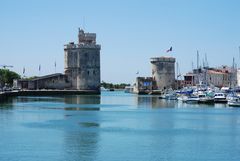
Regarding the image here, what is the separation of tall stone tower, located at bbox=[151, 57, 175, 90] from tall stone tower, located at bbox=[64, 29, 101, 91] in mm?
17000

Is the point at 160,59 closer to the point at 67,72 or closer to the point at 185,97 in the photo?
the point at 67,72

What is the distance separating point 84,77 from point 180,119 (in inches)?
3140

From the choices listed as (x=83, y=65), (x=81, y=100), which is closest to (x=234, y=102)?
(x=81, y=100)

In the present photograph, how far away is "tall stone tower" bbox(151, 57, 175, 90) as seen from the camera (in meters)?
141

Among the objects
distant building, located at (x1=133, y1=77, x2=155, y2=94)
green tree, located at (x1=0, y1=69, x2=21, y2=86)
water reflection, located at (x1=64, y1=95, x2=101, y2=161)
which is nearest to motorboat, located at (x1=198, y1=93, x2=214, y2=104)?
water reflection, located at (x1=64, y1=95, x2=101, y2=161)

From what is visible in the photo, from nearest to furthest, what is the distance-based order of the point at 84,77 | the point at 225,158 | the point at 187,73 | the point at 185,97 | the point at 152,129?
the point at 225,158, the point at 152,129, the point at 185,97, the point at 84,77, the point at 187,73

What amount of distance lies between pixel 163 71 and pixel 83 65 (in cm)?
2127

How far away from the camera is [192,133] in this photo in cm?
3891

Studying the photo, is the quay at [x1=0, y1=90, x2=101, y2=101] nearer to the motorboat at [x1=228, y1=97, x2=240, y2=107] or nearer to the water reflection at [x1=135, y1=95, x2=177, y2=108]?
the water reflection at [x1=135, y1=95, x2=177, y2=108]

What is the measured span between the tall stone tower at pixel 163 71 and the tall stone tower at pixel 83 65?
669 inches

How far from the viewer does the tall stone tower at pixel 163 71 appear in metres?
141

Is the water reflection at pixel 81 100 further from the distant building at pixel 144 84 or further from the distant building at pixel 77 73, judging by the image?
the distant building at pixel 144 84

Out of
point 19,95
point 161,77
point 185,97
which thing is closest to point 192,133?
point 185,97

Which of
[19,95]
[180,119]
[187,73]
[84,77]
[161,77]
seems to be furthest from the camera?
[187,73]
